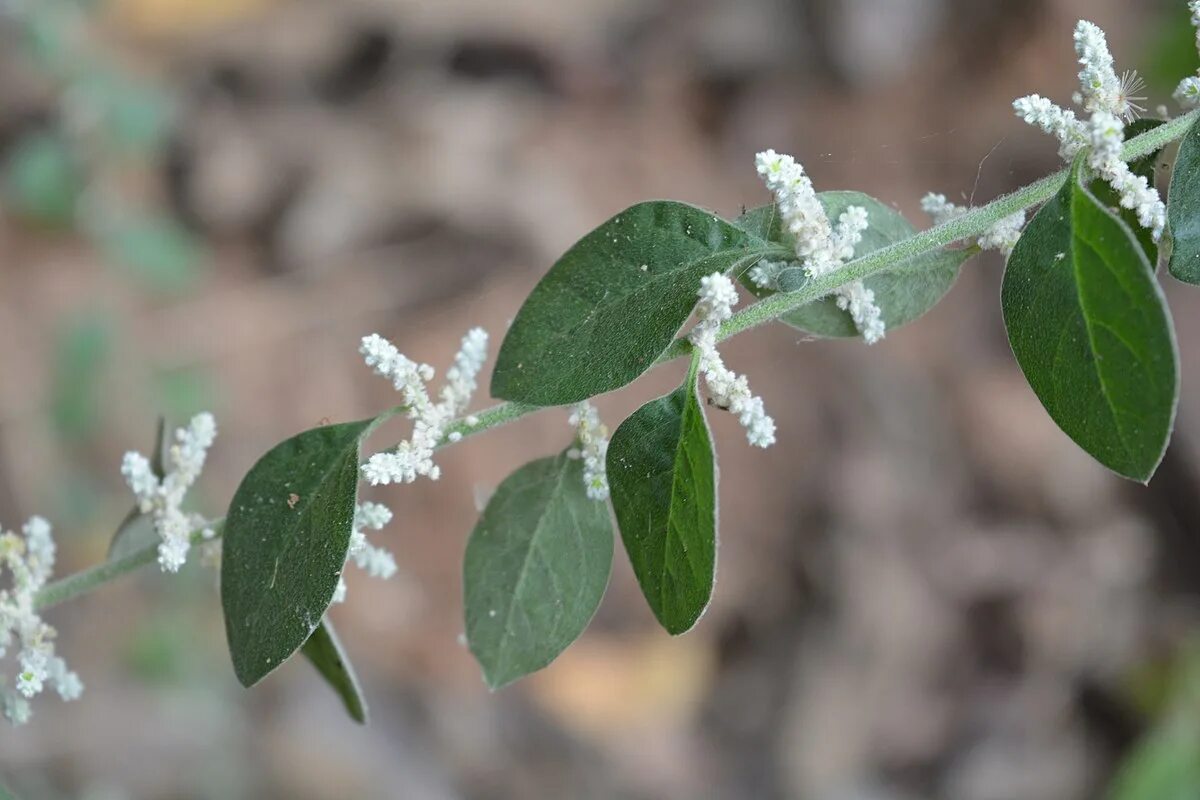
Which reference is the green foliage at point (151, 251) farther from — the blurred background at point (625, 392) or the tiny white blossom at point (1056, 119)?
the tiny white blossom at point (1056, 119)

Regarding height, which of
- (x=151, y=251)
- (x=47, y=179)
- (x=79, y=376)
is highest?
(x=47, y=179)

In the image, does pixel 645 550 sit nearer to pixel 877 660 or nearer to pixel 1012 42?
pixel 877 660

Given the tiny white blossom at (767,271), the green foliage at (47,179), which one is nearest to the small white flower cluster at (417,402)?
the tiny white blossom at (767,271)

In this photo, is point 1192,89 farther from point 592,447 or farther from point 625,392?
point 625,392

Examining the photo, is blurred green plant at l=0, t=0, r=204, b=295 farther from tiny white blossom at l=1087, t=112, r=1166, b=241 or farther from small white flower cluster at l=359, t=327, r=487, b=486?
tiny white blossom at l=1087, t=112, r=1166, b=241

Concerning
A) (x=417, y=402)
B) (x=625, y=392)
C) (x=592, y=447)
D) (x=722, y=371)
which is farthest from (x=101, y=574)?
(x=625, y=392)

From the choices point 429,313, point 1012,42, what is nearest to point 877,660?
point 429,313

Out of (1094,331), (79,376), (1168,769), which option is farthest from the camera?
(1168,769)

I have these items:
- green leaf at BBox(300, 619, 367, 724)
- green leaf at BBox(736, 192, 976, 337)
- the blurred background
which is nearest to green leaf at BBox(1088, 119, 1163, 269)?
green leaf at BBox(736, 192, 976, 337)
